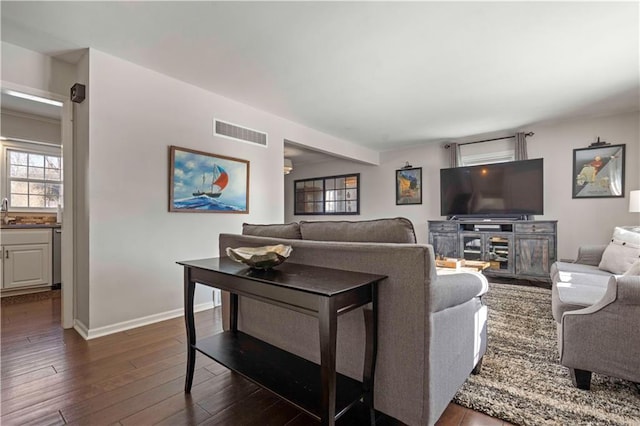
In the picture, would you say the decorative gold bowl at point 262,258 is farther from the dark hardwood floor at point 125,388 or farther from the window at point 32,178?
the window at point 32,178

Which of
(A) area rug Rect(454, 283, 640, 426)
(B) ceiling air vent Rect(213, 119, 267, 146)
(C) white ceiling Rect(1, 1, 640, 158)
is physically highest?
(C) white ceiling Rect(1, 1, 640, 158)

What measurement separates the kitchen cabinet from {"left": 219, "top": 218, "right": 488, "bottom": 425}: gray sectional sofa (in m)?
3.83

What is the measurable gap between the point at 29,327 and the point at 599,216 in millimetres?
6847

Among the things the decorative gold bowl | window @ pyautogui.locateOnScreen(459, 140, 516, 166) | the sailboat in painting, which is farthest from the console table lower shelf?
window @ pyautogui.locateOnScreen(459, 140, 516, 166)

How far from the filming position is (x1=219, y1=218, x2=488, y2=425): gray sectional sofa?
3.92 ft

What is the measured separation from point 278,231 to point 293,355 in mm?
749

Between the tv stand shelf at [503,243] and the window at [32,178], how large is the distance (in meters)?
5.95

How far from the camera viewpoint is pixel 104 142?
2586mm

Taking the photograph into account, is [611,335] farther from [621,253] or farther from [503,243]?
[503,243]

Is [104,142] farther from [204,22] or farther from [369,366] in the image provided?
[369,366]

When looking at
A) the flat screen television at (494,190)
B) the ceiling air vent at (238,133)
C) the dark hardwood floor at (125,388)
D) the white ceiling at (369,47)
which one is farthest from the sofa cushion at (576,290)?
the ceiling air vent at (238,133)

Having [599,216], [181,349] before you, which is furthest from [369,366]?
[599,216]

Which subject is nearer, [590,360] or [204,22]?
[590,360]

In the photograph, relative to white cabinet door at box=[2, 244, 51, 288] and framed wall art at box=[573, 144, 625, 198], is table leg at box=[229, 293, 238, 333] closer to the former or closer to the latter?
white cabinet door at box=[2, 244, 51, 288]
